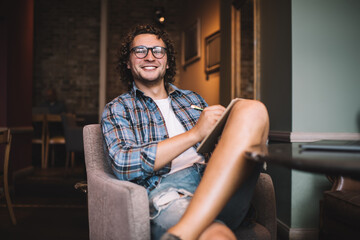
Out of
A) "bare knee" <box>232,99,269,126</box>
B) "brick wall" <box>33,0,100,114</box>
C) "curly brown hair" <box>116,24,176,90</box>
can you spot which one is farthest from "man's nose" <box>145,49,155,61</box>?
"brick wall" <box>33,0,100,114</box>

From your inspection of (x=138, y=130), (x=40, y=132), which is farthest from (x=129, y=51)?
(x=40, y=132)

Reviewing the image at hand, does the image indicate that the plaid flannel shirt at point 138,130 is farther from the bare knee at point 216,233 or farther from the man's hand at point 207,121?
the bare knee at point 216,233

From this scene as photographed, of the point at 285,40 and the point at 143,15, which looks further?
the point at 143,15

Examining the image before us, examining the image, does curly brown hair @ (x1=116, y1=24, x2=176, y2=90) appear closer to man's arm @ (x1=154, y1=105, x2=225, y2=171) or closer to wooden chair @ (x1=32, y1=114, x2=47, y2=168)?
man's arm @ (x1=154, y1=105, x2=225, y2=171)

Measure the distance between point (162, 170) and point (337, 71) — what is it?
1494 millimetres

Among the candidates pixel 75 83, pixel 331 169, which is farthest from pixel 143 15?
pixel 331 169

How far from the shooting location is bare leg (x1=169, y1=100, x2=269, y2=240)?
2.79 feet

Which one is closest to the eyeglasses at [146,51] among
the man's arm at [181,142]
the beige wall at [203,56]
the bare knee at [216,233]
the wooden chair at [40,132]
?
the man's arm at [181,142]

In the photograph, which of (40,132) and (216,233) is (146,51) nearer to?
(216,233)

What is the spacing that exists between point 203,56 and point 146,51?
4016mm

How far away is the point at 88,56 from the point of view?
7.04 m

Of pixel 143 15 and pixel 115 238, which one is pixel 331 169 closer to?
pixel 115 238

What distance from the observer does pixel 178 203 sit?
1076mm

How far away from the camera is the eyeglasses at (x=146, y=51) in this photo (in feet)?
4.95
